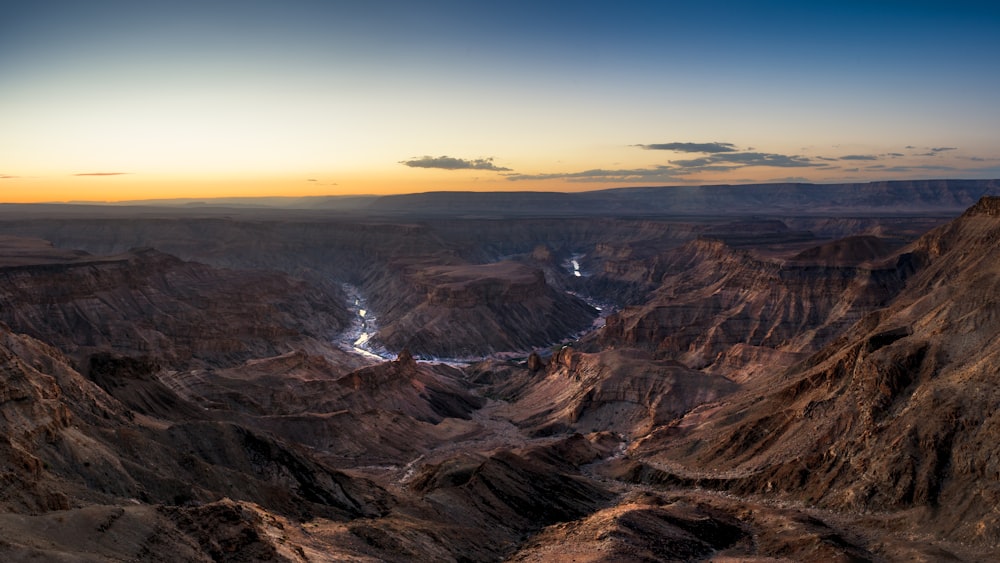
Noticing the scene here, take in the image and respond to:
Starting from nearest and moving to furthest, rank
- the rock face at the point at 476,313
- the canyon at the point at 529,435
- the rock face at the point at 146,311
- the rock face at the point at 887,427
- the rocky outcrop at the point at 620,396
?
1. the canyon at the point at 529,435
2. the rock face at the point at 887,427
3. the rocky outcrop at the point at 620,396
4. the rock face at the point at 146,311
5. the rock face at the point at 476,313

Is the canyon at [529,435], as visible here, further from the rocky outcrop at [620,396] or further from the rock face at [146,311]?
the rock face at [146,311]

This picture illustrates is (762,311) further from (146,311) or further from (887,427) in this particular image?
(146,311)

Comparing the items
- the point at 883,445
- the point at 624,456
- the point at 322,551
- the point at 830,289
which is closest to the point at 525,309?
the point at 830,289

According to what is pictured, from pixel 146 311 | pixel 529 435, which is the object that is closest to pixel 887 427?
pixel 529 435

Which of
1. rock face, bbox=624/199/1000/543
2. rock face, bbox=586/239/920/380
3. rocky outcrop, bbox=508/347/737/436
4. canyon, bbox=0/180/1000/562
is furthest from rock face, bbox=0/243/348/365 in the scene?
rock face, bbox=624/199/1000/543

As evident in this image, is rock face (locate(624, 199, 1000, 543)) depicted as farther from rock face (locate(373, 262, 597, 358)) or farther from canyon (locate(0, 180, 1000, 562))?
rock face (locate(373, 262, 597, 358))

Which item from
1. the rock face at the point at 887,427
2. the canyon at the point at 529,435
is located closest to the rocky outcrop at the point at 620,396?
the canyon at the point at 529,435
